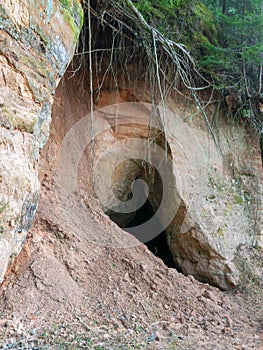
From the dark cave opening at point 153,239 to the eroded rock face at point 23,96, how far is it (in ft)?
11.3

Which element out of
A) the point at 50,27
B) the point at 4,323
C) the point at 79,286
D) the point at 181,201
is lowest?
the point at 4,323

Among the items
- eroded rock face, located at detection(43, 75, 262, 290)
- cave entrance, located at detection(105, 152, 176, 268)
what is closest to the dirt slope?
eroded rock face, located at detection(43, 75, 262, 290)

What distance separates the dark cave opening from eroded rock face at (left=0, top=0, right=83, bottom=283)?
3.43 m

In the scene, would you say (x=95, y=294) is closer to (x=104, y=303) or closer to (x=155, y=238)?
(x=104, y=303)

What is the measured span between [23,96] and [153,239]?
4.31 metres

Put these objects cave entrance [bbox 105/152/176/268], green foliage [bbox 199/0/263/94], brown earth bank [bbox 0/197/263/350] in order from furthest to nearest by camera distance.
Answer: cave entrance [bbox 105/152/176/268] → green foliage [bbox 199/0/263/94] → brown earth bank [bbox 0/197/263/350]

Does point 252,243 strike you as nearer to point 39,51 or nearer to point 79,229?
point 79,229

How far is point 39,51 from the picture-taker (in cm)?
264

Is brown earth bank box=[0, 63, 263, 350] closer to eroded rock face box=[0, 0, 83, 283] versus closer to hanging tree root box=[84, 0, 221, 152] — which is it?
eroded rock face box=[0, 0, 83, 283]

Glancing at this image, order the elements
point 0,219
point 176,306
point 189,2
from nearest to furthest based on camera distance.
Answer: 1. point 0,219
2. point 176,306
3. point 189,2

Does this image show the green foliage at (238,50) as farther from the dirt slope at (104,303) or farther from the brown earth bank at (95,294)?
the dirt slope at (104,303)

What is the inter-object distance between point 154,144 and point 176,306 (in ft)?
9.12

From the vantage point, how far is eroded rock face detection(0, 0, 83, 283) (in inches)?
87.4

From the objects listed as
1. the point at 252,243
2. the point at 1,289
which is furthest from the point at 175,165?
the point at 1,289
